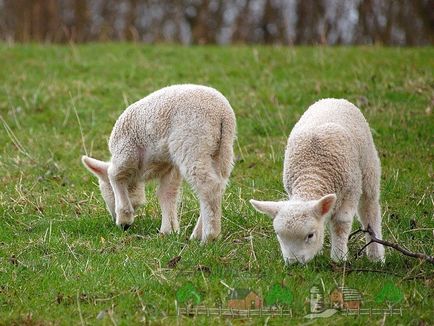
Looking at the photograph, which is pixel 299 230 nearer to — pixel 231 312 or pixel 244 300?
pixel 244 300

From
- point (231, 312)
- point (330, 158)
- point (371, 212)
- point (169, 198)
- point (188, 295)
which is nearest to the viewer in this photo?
point (231, 312)

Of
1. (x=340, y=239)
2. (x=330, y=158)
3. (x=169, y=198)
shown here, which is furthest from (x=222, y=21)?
(x=340, y=239)

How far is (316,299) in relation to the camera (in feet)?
15.4

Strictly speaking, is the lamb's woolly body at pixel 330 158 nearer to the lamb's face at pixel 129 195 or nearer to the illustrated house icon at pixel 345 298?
the illustrated house icon at pixel 345 298

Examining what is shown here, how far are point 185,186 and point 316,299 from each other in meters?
3.44

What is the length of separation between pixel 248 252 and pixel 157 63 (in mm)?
8021

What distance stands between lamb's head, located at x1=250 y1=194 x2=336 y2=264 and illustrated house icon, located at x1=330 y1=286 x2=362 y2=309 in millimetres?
420

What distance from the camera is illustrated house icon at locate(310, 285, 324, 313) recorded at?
4.59 m

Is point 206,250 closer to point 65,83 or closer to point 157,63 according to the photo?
point 65,83

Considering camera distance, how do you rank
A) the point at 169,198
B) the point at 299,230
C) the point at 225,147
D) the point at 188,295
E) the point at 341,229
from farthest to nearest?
1. the point at 169,198
2. the point at 225,147
3. the point at 341,229
4. the point at 299,230
5. the point at 188,295

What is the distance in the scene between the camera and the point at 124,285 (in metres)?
5.11

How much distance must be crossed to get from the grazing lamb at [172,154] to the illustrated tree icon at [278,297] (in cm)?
130

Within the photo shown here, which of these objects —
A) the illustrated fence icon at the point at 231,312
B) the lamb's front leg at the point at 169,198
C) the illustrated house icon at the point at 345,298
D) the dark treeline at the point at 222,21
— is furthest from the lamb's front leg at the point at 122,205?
the dark treeline at the point at 222,21

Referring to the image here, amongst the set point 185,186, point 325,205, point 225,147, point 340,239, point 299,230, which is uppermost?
point 225,147
